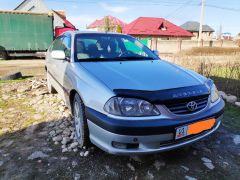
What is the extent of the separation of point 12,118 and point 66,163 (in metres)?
1.88

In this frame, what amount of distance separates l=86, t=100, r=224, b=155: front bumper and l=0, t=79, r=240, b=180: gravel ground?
0.41m

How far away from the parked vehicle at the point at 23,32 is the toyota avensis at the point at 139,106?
11.8 meters

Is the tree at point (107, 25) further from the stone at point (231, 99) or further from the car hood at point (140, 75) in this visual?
the car hood at point (140, 75)

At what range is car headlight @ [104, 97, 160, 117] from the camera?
221 cm

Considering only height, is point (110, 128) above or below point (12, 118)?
above

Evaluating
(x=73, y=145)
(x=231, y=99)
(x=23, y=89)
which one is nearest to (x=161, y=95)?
(x=73, y=145)

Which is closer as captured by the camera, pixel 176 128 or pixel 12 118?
pixel 176 128

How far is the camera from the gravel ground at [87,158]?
252 centimetres

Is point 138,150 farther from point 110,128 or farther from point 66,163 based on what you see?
point 66,163

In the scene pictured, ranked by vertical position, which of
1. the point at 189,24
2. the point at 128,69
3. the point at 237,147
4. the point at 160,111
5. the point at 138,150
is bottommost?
the point at 237,147

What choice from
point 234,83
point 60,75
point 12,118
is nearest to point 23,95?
point 12,118

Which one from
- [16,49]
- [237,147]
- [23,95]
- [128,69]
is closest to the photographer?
[128,69]

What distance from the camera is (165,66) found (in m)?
3.26

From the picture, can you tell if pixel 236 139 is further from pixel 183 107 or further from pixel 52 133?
pixel 52 133
